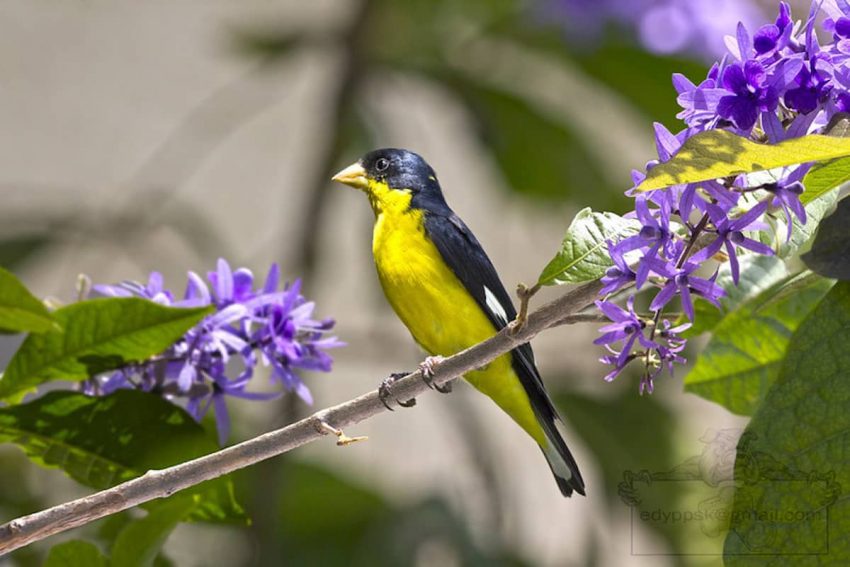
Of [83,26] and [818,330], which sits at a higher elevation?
[83,26]

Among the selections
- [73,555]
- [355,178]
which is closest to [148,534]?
[73,555]

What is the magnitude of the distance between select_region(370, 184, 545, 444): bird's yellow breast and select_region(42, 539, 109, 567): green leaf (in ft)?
1.20

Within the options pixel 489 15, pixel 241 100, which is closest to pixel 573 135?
pixel 489 15

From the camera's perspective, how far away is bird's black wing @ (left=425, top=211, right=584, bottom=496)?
99 cm

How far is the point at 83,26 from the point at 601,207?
1265 millimetres

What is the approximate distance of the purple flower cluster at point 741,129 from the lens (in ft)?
1.81

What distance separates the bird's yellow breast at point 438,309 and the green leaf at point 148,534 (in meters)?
0.32

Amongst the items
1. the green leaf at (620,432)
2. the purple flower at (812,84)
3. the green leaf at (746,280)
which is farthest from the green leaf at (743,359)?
the green leaf at (620,432)

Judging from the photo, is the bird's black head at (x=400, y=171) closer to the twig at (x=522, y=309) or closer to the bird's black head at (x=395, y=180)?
the bird's black head at (x=395, y=180)

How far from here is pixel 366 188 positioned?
50.5 inches

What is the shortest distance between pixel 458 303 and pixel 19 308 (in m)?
0.43

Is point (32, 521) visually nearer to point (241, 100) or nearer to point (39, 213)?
point (39, 213)

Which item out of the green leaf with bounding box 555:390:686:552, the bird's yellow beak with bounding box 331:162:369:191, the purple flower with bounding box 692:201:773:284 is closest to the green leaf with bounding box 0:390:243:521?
the purple flower with bounding box 692:201:773:284

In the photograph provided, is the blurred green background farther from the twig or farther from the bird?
the twig
